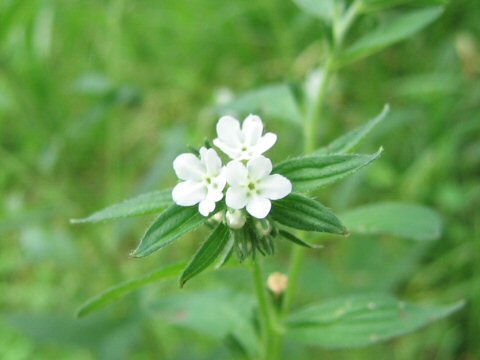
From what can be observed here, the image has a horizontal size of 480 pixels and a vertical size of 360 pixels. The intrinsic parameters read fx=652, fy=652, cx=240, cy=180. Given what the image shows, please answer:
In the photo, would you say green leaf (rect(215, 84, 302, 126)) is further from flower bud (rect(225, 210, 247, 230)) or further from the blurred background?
flower bud (rect(225, 210, 247, 230))

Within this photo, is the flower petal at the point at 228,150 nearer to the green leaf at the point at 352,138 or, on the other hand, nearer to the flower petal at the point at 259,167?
the flower petal at the point at 259,167

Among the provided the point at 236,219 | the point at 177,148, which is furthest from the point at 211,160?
the point at 177,148

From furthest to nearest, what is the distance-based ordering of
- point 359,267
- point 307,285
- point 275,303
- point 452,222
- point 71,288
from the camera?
point 71,288
point 452,222
point 359,267
point 307,285
point 275,303

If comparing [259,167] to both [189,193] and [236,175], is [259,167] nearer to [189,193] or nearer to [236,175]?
[236,175]

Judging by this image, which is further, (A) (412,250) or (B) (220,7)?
(B) (220,7)

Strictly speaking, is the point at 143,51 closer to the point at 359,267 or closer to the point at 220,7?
the point at 220,7

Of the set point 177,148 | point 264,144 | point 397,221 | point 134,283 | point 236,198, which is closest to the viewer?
point 236,198

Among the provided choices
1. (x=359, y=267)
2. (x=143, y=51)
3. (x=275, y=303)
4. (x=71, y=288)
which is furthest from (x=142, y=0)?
(x=275, y=303)
